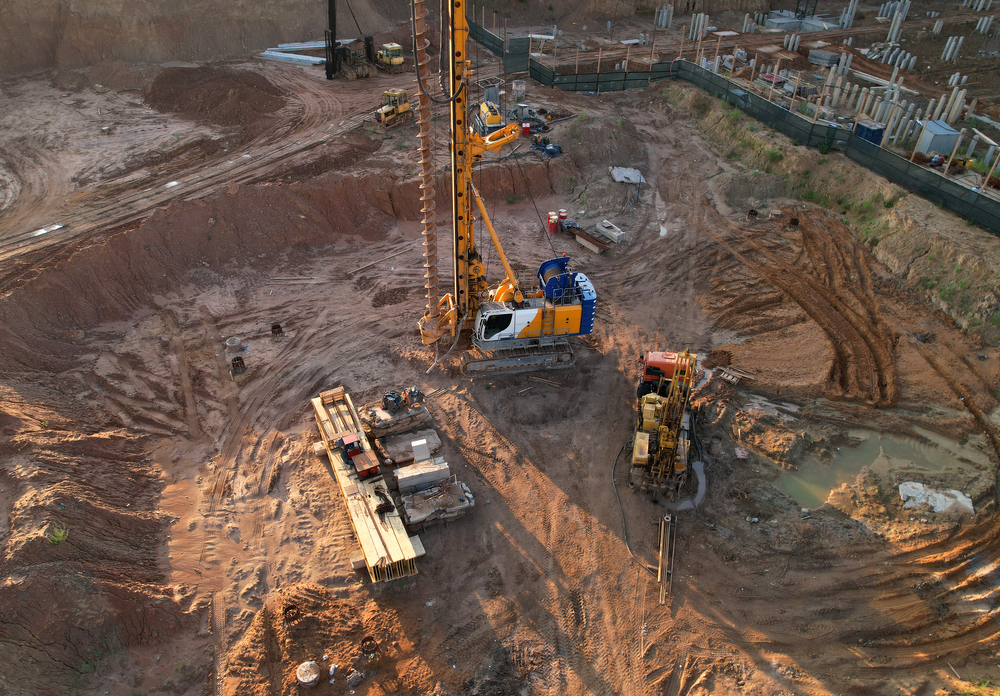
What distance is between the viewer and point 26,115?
111 feet

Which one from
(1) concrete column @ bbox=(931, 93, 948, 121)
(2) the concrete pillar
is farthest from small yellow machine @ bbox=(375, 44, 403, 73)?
(2) the concrete pillar

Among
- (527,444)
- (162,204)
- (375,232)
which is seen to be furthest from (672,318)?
(162,204)

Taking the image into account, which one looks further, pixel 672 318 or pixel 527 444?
pixel 672 318

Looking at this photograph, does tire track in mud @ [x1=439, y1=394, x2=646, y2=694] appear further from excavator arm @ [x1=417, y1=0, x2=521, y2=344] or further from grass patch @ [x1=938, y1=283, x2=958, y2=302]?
grass patch @ [x1=938, y1=283, x2=958, y2=302]

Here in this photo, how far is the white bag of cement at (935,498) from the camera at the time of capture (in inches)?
637

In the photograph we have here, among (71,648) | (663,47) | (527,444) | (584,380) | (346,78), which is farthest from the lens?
(663,47)

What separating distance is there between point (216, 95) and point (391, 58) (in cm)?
1118

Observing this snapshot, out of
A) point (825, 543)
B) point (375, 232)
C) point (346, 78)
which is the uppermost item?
point (346, 78)

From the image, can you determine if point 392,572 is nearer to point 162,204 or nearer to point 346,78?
point 162,204

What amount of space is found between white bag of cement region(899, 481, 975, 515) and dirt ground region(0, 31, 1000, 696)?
0.37 metres

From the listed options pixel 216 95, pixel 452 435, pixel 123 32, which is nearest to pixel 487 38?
pixel 216 95

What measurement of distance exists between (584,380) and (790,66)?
108 feet

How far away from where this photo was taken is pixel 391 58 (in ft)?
132

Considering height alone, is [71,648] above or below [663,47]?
below
